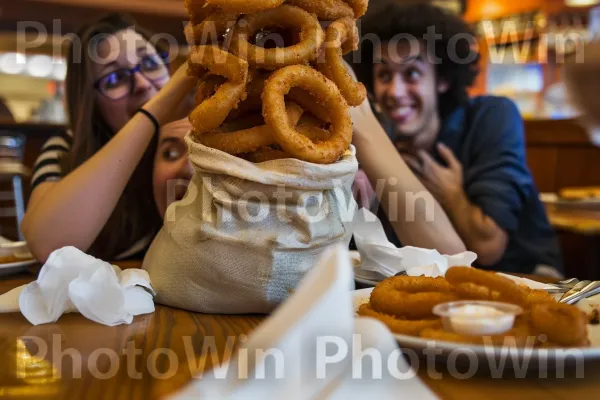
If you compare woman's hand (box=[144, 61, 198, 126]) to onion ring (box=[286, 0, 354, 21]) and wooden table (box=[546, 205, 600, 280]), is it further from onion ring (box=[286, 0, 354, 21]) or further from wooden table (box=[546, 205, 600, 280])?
wooden table (box=[546, 205, 600, 280])

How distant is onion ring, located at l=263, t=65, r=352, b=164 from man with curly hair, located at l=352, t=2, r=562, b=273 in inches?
49.3

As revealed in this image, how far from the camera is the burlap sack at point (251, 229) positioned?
92 centimetres

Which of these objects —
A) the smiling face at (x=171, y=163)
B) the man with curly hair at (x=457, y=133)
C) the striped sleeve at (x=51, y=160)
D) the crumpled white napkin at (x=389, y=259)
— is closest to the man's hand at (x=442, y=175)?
the man with curly hair at (x=457, y=133)

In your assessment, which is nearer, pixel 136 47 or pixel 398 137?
pixel 136 47

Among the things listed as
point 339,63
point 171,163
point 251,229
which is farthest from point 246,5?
point 171,163

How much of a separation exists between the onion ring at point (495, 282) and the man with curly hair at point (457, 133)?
1.42 m

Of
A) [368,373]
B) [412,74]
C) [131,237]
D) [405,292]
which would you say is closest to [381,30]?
[412,74]

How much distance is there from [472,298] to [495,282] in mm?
46

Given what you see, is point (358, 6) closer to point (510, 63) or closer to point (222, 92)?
point (222, 92)

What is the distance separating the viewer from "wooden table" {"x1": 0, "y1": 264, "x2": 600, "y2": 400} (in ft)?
2.18

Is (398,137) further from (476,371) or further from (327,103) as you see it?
(476,371)

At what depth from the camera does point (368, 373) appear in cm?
60

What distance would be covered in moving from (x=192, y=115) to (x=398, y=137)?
6.21 ft

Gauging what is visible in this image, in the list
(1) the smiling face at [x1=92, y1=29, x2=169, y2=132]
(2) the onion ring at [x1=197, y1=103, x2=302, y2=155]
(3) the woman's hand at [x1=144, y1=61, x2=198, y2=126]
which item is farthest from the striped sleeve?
(2) the onion ring at [x1=197, y1=103, x2=302, y2=155]
